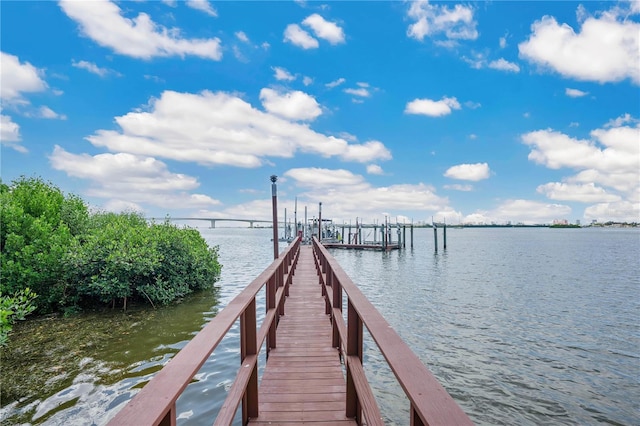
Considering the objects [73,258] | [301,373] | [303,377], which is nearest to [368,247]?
[73,258]

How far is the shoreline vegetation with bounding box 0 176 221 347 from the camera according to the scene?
9188mm

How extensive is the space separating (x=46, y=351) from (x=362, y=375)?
24.8 ft

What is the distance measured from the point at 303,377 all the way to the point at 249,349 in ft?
4.27

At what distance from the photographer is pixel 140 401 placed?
116cm

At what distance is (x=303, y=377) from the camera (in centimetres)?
388

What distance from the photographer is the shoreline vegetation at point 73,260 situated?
919cm

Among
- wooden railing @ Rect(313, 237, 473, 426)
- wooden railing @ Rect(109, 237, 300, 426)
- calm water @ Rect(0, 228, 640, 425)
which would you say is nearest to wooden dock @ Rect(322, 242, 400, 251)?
calm water @ Rect(0, 228, 640, 425)

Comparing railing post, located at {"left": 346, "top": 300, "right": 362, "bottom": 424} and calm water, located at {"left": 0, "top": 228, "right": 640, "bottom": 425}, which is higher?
railing post, located at {"left": 346, "top": 300, "right": 362, "bottom": 424}

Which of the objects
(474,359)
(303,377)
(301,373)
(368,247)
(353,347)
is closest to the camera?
(353,347)

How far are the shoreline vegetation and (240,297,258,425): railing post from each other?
8029mm

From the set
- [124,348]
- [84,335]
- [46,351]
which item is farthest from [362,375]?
[84,335]

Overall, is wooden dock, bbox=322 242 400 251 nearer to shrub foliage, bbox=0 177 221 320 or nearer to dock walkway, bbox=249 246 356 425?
shrub foliage, bbox=0 177 221 320

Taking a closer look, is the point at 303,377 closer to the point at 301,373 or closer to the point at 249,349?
the point at 301,373

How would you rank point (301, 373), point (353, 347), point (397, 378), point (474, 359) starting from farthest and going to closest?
1. point (474, 359)
2. point (301, 373)
3. point (353, 347)
4. point (397, 378)
